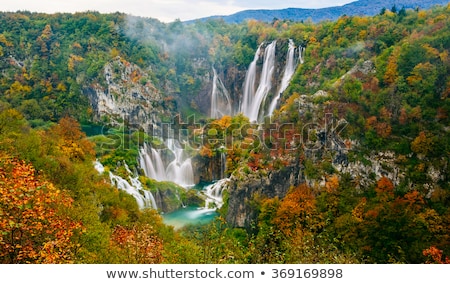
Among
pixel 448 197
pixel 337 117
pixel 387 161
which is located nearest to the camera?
pixel 448 197

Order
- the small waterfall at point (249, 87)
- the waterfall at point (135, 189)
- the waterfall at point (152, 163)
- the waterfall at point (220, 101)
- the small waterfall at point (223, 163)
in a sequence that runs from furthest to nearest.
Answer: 1. the waterfall at point (220, 101)
2. the small waterfall at point (249, 87)
3. the small waterfall at point (223, 163)
4. the waterfall at point (152, 163)
5. the waterfall at point (135, 189)

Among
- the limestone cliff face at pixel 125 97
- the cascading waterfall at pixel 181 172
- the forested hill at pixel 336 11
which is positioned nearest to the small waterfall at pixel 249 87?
the limestone cliff face at pixel 125 97

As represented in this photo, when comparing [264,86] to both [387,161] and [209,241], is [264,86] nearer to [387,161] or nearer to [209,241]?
[387,161]

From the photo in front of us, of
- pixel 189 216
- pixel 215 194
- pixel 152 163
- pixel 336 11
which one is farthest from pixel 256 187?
pixel 336 11

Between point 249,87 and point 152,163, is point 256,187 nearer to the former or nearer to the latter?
point 152,163

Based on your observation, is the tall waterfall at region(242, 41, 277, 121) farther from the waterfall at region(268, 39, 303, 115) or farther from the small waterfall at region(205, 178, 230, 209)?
the small waterfall at region(205, 178, 230, 209)

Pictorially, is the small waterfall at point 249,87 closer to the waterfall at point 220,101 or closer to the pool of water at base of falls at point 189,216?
the waterfall at point 220,101

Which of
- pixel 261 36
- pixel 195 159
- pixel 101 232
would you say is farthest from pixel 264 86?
pixel 101 232
